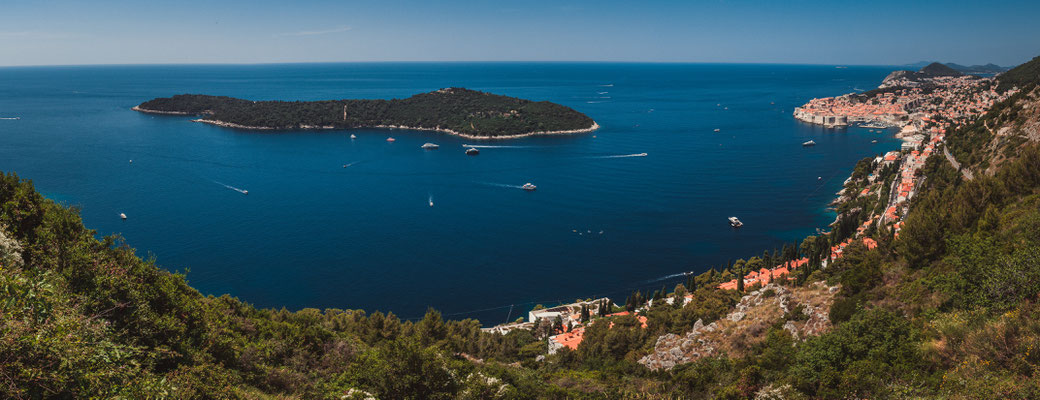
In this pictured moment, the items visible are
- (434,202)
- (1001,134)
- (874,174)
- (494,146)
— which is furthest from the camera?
(494,146)

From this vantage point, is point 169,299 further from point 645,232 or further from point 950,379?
point 645,232

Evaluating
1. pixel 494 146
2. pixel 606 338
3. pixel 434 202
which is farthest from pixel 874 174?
pixel 494 146

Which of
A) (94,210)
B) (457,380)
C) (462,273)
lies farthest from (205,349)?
(94,210)

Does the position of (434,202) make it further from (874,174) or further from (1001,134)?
(874,174)

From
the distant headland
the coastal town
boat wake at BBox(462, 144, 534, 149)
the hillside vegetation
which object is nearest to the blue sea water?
boat wake at BBox(462, 144, 534, 149)

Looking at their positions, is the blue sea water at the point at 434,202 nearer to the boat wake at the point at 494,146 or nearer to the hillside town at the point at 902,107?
Answer: the boat wake at the point at 494,146
